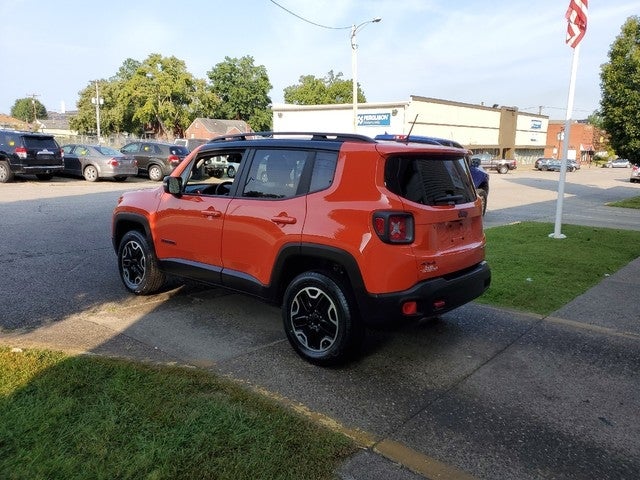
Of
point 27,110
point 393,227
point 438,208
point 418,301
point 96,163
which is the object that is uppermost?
point 27,110

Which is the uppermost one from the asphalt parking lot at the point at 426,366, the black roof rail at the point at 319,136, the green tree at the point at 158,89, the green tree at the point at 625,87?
the green tree at the point at 158,89

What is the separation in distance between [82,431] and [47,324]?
7.38 feet

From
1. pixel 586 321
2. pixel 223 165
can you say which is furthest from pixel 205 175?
pixel 586 321

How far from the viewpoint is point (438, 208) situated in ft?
12.7

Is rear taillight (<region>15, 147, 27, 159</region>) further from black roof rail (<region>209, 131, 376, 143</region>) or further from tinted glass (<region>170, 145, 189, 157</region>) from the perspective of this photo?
black roof rail (<region>209, 131, 376, 143</region>)

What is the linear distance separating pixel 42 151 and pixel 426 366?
60.0ft

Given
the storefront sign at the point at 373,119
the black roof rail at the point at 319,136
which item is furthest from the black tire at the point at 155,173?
the storefront sign at the point at 373,119

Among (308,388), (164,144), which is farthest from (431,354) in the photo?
(164,144)

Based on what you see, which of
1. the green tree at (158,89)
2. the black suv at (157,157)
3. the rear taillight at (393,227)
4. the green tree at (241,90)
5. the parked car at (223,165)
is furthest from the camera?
the green tree at (241,90)

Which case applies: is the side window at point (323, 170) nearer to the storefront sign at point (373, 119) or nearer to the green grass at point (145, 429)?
the green grass at point (145, 429)

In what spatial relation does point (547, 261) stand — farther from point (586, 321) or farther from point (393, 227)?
point (393, 227)

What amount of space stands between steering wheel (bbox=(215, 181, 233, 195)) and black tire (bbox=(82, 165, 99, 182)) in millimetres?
17070

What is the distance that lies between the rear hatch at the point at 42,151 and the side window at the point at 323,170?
1728 centimetres

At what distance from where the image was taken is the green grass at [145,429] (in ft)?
8.68
